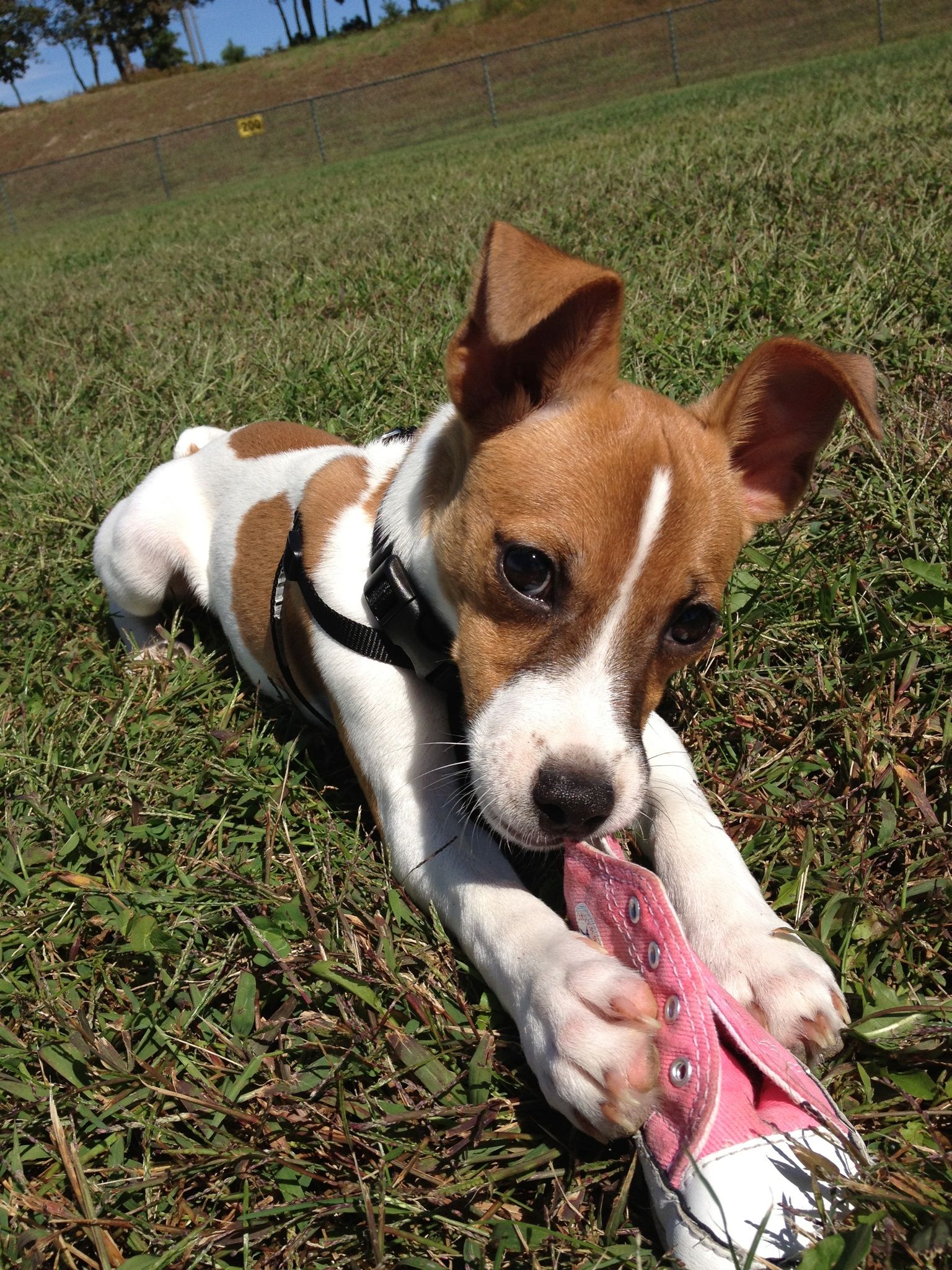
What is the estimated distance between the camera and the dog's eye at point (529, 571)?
2.50 metres

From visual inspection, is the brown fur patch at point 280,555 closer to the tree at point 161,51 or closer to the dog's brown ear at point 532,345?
the dog's brown ear at point 532,345

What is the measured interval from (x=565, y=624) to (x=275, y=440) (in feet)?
7.64

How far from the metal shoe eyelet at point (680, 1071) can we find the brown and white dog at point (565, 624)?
0.05 metres

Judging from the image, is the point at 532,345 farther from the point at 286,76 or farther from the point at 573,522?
the point at 286,76

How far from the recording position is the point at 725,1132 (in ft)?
5.81

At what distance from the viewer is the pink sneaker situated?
5.53 feet

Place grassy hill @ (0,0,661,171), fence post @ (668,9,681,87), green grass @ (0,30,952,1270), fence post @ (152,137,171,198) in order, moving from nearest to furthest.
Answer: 1. green grass @ (0,30,952,1270)
2. fence post @ (668,9,681,87)
3. fence post @ (152,137,171,198)
4. grassy hill @ (0,0,661,171)

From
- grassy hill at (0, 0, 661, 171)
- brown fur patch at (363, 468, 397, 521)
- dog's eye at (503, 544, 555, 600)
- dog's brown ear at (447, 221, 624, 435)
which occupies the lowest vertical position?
brown fur patch at (363, 468, 397, 521)

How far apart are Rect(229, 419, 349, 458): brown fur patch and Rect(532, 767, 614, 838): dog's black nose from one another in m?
2.40

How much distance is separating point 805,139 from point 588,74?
34255mm

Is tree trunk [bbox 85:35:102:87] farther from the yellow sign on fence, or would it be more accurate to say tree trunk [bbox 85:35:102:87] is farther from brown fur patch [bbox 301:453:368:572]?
brown fur patch [bbox 301:453:368:572]

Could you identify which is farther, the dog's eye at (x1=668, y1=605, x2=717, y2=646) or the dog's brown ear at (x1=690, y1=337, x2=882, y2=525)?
the dog's brown ear at (x1=690, y1=337, x2=882, y2=525)

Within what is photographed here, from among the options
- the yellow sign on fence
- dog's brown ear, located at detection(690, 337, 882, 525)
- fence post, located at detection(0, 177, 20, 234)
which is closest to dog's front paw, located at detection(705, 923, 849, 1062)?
dog's brown ear, located at detection(690, 337, 882, 525)

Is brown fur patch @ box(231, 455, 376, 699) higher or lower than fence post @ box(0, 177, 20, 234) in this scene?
lower
